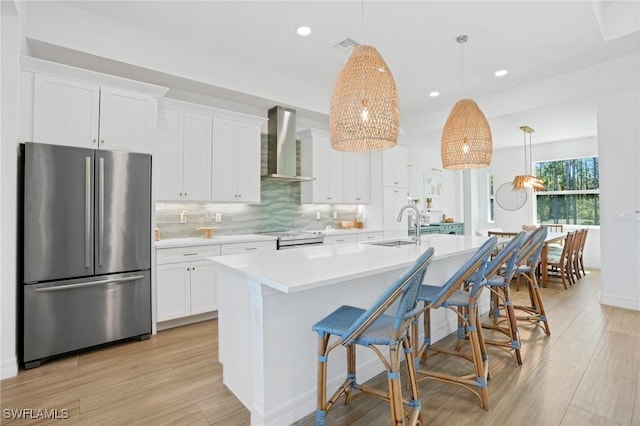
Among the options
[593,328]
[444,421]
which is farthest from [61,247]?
[593,328]

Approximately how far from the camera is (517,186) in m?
6.38

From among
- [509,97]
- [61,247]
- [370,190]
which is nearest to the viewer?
[61,247]

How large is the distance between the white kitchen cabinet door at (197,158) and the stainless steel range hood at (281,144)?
96 cm

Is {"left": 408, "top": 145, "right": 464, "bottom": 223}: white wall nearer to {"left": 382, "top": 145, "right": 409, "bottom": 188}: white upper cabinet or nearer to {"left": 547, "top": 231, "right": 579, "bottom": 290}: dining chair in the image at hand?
{"left": 382, "top": 145, "right": 409, "bottom": 188}: white upper cabinet

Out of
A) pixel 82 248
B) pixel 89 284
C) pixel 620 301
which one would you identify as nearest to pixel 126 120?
pixel 82 248

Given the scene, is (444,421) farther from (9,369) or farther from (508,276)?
(9,369)

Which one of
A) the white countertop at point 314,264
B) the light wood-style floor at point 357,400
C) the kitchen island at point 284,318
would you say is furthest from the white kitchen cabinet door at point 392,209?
the kitchen island at point 284,318

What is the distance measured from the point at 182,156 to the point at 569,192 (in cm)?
806

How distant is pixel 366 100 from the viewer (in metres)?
2.11

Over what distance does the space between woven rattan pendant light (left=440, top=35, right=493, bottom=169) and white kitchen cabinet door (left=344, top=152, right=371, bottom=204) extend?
254cm

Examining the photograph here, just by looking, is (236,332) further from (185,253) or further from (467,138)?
(467,138)

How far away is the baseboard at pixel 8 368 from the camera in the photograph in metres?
2.37

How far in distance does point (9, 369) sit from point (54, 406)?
0.73m

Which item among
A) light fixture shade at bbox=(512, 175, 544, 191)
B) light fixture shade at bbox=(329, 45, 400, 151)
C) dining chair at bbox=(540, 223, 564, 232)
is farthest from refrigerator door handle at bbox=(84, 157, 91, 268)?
dining chair at bbox=(540, 223, 564, 232)
